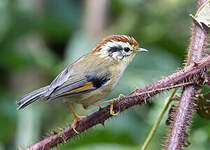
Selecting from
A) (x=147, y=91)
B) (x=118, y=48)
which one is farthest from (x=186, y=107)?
(x=118, y=48)

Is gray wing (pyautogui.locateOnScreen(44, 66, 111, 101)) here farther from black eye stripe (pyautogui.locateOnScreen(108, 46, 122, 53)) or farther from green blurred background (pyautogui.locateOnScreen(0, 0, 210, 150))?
green blurred background (pyautogui.locateOnScreen(0, 0, 210, 150))

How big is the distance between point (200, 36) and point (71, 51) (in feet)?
10.0

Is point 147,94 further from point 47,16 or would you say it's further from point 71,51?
point 47,16

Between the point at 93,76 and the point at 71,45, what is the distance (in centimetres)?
239

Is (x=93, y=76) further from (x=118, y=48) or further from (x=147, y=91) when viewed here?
(x=147, y=91)

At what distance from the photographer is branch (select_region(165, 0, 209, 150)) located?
1854 millimetres

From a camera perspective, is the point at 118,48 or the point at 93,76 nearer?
the point at 93,76

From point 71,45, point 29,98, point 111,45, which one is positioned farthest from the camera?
point 71,45

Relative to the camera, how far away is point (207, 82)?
80.0 inches

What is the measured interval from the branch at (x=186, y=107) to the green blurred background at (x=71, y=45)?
166 cm

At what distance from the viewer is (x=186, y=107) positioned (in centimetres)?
195

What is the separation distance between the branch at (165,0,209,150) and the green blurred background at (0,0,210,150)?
1.66 metres

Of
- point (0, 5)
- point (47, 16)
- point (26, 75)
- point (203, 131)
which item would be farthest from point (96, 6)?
point (203, 131)

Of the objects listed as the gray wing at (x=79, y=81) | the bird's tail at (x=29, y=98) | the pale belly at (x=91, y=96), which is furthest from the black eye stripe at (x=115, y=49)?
the bird's tail at (x=29, y=98)
